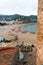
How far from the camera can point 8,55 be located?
7.64 feet

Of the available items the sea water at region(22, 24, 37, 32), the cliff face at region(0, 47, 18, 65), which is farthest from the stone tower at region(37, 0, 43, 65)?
the cliff face at region(0, 47, 18, 65)

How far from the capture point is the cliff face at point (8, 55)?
7.50 ft

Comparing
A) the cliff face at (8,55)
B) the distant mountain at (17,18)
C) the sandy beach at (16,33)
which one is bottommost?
the cliff face at (8,55)

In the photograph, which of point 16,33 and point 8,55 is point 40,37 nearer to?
point 16,33

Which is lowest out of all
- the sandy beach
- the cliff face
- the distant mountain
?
the cliff face

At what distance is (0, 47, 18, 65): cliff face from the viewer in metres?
2.29

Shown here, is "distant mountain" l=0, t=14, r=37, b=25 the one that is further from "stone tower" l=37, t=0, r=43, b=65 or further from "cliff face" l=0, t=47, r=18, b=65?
"cliff face" l=0, t=47, r=18, b=65

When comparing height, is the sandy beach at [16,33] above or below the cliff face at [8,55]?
above

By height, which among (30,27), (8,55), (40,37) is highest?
(30,27)

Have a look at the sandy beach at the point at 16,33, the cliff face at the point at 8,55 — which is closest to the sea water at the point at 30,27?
the sandy beach at the point at 16,33

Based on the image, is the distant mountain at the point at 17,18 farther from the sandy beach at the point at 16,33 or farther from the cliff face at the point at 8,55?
the cliff face at the point at 8,55

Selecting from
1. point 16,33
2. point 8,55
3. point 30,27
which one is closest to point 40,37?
point 30,27

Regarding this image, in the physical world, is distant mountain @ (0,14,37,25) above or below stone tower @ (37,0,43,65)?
above

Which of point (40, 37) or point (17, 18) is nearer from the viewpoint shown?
point (40, 37)
